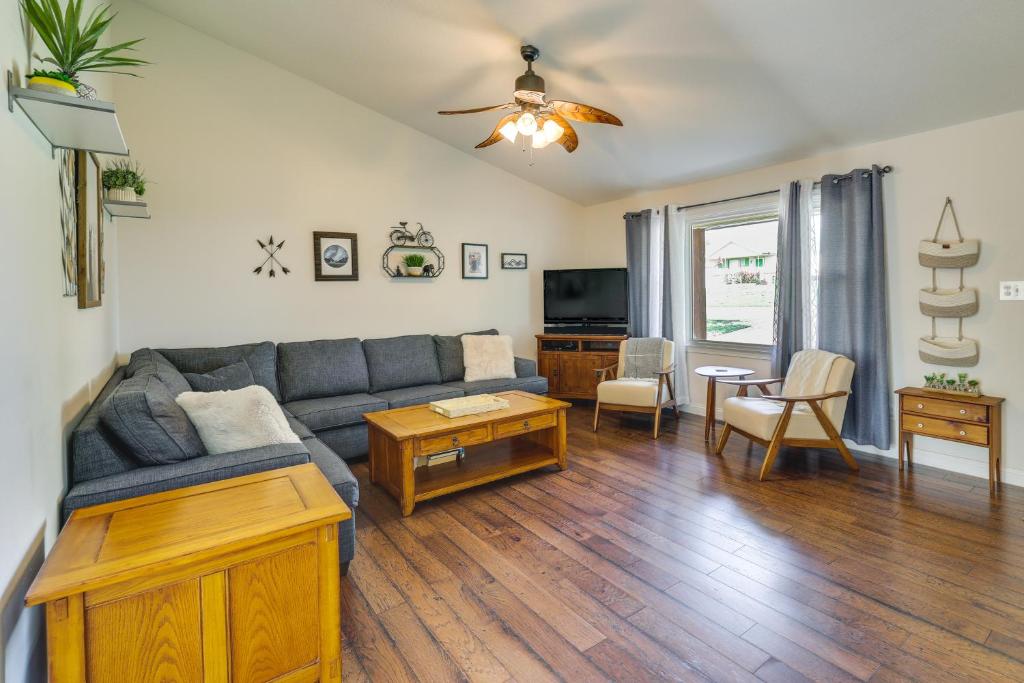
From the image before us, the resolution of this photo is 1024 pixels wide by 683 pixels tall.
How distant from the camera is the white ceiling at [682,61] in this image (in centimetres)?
256

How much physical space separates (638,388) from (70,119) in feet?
13.0

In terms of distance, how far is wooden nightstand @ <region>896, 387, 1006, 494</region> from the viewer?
301cm

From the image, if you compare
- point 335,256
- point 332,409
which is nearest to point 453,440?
point 332,409

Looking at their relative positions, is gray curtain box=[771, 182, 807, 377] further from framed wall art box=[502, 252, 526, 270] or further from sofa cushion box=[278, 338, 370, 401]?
sofa cushion box=[278, 338, 370, 401]

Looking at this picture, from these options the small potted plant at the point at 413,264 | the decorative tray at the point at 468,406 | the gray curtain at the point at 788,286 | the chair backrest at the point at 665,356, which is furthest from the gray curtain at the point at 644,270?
the decorative tray at the point at 468,406

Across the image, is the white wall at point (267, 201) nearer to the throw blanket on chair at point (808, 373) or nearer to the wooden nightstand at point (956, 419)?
the throw blanket on chair at point (808, 373)

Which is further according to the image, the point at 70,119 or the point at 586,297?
the point at 586,297

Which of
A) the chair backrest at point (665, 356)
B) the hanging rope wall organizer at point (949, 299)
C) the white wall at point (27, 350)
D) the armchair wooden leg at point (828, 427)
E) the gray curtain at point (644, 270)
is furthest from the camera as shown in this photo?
the gray curtain at point (644, 270)

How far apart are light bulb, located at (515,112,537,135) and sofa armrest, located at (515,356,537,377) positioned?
2455 millimetres

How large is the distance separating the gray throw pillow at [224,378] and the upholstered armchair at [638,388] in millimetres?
2903

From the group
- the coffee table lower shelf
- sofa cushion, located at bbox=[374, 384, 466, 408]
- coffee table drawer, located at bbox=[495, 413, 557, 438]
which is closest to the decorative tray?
coffee table drawer, located at bbox=[495, 413, 557, 438]

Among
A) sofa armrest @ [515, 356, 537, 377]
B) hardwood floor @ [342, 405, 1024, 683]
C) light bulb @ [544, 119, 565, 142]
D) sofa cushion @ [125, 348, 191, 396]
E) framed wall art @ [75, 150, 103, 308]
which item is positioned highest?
light bulb @ [544, 119, 565, 142]

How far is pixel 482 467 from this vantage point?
10.8ft

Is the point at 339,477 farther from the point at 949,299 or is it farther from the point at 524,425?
the point at 949,299
